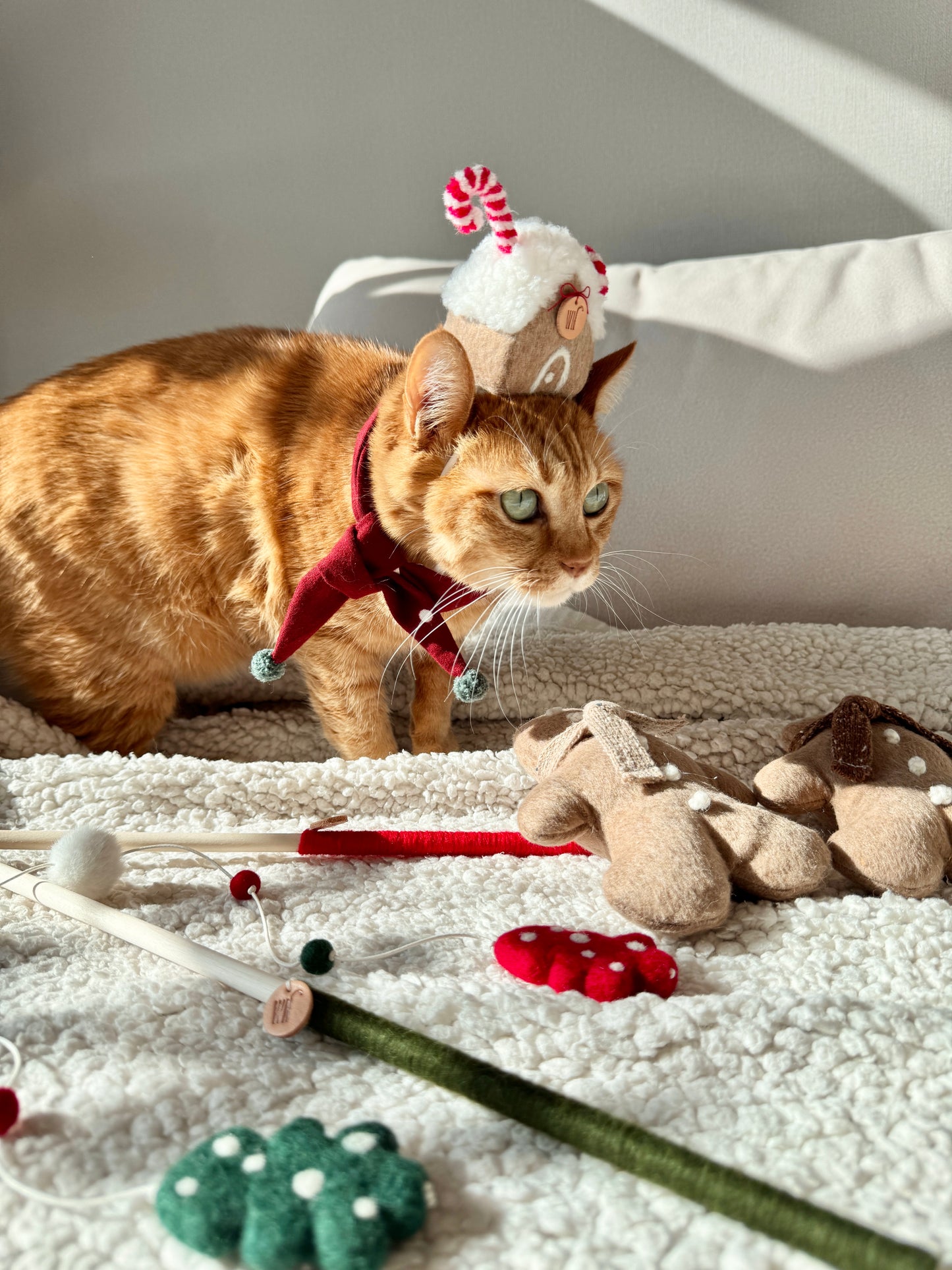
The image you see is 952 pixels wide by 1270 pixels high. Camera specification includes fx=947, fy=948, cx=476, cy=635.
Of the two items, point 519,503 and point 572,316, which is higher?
point 572,316

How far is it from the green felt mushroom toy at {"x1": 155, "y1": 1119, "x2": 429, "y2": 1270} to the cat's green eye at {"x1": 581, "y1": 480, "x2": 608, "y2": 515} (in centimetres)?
61

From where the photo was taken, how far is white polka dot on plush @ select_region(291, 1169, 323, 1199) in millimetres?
443

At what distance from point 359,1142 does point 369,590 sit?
0.56m

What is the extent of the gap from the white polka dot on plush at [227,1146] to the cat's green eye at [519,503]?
0.56 metres

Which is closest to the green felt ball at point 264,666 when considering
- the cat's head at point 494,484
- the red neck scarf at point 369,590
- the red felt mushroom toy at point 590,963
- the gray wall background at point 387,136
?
the red neck scarf at point 369,590

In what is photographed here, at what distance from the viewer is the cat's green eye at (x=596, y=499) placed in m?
0.93

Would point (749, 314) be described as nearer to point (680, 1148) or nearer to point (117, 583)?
point (117, 583)

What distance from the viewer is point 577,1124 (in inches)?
19.1

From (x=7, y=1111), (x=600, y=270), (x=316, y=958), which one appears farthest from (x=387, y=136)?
(x=7, y=1111)

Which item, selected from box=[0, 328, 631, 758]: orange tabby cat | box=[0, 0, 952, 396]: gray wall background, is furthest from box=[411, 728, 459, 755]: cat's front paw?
box=[0, 0, 952, 396]: gray wall background

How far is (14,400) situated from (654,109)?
1.03 m

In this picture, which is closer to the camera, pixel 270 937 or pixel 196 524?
pixel 270 937

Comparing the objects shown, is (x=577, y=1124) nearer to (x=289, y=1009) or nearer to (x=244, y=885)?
(x=289, y=1009)

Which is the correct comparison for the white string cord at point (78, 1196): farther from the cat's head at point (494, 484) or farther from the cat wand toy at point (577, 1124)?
the cat's head at point (494, 484)
